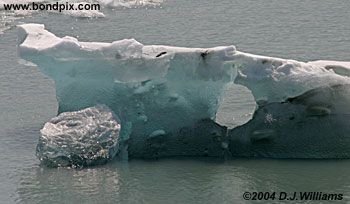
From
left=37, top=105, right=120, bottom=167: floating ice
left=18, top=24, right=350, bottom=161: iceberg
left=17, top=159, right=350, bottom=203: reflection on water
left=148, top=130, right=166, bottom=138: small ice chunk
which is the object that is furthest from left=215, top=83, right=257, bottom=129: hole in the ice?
left=37, top=105, right=120, bottom=167: floating ice

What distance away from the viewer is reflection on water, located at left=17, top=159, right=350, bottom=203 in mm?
9133

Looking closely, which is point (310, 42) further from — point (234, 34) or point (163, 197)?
point (163, 197)

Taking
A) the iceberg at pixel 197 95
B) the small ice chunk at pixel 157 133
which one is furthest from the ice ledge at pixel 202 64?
the small ice chunk at pixel 157 133

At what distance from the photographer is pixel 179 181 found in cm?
945

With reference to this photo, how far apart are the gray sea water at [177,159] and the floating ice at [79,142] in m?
0.13

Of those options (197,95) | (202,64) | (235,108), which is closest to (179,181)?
(197,95)

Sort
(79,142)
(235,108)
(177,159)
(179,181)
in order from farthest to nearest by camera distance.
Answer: (235,108) → (177,159) → (79,142) → (179,181)

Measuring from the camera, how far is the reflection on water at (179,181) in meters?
9.13

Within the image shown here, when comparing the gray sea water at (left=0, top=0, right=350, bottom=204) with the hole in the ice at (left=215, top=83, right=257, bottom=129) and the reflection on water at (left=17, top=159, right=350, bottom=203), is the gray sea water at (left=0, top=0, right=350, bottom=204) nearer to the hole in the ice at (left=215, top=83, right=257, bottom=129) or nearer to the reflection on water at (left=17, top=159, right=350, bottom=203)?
the reflection on water at (left=17, top=159, right=350, bottom=203)

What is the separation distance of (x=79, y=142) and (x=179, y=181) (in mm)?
1113

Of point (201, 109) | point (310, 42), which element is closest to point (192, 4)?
point (310, 42)

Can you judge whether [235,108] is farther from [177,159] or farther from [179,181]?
[179,181]

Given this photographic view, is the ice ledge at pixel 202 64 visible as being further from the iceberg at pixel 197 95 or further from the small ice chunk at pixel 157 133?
the small ice chunk at pixel 157 133

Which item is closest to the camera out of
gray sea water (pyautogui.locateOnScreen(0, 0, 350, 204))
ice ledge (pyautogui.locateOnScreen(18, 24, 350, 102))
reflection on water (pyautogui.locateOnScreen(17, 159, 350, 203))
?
reflection on water (pyautogui.locateOnScreen(17, 159, 350, 203))
